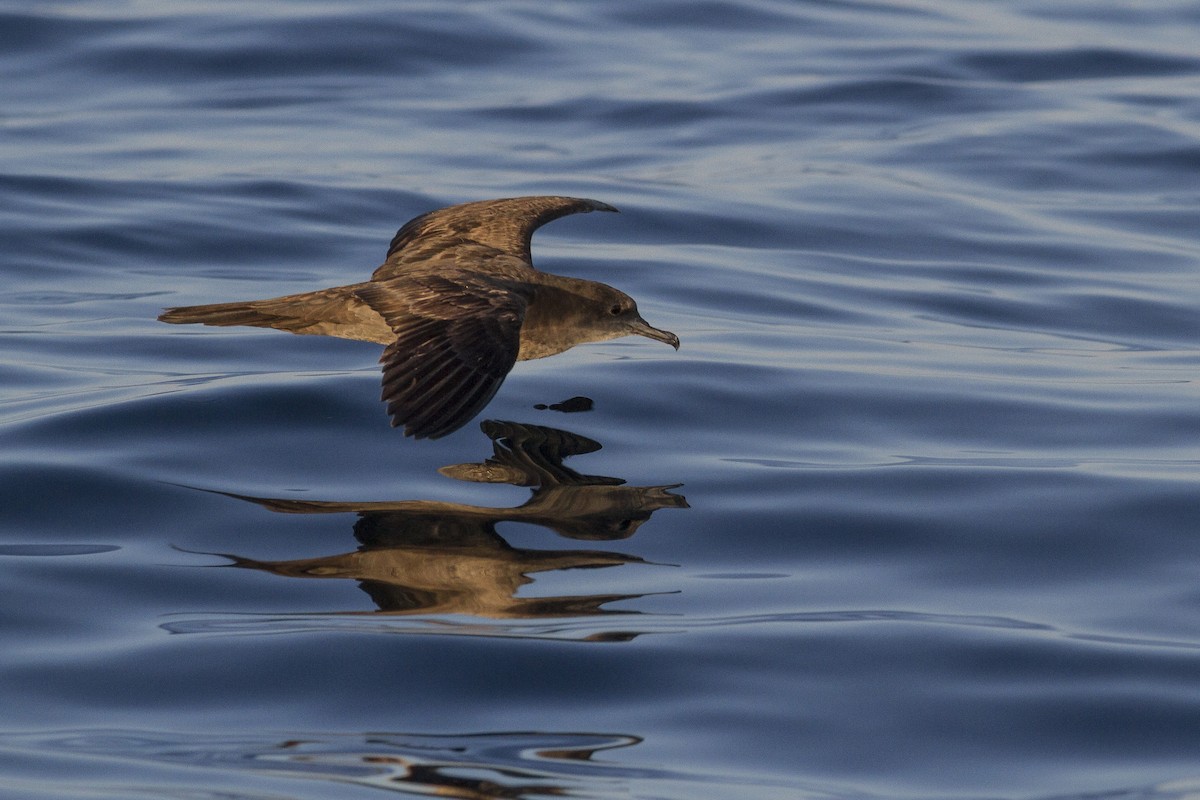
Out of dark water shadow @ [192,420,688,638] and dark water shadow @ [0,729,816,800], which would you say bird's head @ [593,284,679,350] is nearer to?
dark water shadow @ [192,420,688,638]

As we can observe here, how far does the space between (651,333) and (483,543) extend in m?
2.26

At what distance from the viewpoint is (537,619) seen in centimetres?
459

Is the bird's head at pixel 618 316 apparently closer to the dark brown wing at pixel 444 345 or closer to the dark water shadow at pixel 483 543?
the dark brown wing at pixel 444 345

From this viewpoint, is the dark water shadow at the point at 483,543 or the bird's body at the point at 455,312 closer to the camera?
the dark water shadow at the point at 483,543

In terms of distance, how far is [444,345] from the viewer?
5.69 m

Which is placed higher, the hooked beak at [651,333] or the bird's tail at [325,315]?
the bird's tail at [325,315]

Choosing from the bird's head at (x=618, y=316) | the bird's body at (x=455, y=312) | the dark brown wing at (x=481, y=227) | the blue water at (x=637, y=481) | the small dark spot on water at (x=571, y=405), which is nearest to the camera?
the blue water at (x=637, y=481)

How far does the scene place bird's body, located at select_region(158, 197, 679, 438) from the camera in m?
5.48

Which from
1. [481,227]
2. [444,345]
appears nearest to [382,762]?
[444,345]

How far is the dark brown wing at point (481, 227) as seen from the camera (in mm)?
7648

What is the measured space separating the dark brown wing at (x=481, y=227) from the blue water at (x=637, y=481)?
0.63 metres

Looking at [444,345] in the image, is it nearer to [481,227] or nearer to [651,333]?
[651,333]

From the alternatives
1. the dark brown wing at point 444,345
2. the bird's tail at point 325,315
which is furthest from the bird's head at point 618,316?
the bird's tail at point 325,315

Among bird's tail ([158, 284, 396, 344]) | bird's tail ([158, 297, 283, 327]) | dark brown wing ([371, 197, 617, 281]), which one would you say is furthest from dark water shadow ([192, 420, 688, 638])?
dark brown wing ([371, 197, 617, 281])
